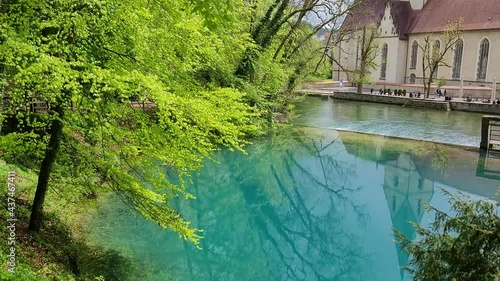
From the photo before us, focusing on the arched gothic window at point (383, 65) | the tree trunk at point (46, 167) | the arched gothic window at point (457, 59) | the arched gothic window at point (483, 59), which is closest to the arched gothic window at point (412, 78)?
the arched gothic window at point (383, 65)

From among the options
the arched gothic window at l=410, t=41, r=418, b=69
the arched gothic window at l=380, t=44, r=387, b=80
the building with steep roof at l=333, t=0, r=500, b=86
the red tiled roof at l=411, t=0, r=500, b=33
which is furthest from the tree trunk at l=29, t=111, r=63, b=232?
the arched gothic window at l=380, t=44, r=387, b=80

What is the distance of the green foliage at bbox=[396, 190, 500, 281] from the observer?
4695 millimetres

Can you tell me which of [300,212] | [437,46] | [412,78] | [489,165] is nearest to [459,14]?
[437,46]

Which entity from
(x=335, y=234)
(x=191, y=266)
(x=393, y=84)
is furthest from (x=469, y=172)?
(x=393, y=84)

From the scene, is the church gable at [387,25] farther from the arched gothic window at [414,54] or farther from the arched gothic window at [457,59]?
the arched gothic window at [457,59]

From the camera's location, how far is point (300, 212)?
13.4m

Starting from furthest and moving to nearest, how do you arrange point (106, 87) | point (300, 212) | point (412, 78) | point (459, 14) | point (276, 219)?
point (412, 78)
point (459, 14)
point (300, 212)
point (276, 219)
point (106, 87)

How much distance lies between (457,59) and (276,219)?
43.3 m

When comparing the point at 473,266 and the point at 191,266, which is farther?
the point at 191,266

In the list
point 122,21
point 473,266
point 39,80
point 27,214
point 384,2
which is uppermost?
point 384,2

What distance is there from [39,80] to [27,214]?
4.39 m

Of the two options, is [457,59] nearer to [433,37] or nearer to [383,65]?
[433,37]

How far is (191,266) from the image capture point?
30.5ft

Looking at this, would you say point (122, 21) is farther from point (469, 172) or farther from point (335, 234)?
point (469, 172)
